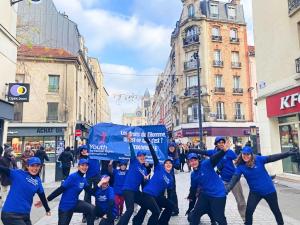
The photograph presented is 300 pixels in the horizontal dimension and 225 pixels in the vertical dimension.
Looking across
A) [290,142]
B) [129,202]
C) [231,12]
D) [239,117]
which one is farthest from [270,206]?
[231,12]

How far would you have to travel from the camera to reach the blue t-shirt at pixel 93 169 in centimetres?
702

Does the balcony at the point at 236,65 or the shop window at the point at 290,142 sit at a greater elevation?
the balcony at the point at 236,65

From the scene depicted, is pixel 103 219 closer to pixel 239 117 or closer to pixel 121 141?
pixel 121 141

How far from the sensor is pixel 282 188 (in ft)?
36.0

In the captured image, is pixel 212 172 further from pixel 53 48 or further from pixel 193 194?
pixel 53 48

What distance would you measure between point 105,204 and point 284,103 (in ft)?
35.0

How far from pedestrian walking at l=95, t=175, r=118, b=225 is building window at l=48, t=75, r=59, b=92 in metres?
25.2

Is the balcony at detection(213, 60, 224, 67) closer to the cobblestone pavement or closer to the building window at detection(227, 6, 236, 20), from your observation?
the building window at detection(227, 6, 236, 20)

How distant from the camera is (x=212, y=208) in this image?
4.93m

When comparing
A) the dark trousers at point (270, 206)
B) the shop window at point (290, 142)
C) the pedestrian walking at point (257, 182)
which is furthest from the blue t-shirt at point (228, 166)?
the shop window at point (290, 142)

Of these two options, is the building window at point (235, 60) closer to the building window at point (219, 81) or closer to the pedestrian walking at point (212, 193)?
the building window at point (219, 81)

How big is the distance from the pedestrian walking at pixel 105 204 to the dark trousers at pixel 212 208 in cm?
141

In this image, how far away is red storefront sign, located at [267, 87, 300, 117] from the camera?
40.8 feet

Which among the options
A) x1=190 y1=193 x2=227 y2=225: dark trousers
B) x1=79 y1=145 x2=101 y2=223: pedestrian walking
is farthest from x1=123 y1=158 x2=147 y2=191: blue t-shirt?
x1=79 y1=145 x2=101 y2=223: pedestrian walking
